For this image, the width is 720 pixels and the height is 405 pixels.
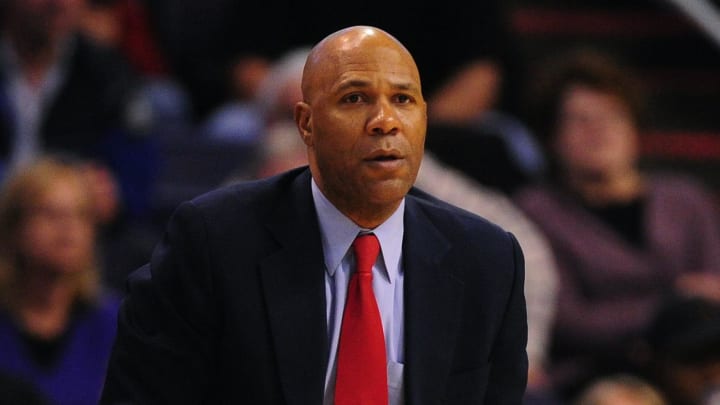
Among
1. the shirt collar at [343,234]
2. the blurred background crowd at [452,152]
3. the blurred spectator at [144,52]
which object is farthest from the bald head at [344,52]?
the blurred spectator at [144,52]

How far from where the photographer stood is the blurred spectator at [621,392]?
379 centimetres

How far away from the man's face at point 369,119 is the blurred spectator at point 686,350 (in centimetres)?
221

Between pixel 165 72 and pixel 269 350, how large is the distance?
3.99 metres

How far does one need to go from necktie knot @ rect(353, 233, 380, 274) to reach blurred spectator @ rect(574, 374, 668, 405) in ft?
7.26

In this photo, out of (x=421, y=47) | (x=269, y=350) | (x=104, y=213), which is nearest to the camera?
(x=269, y=350)

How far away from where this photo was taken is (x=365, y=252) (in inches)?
66.6

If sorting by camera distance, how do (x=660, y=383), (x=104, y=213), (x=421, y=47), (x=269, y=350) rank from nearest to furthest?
(x=269, y=350) < (x=660, y=383) < (x=104, y=213) < (x=421, y=47)

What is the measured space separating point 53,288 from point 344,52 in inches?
95.0

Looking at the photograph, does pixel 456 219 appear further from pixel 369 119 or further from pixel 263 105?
pixel 263 105

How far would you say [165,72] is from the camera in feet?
18.2

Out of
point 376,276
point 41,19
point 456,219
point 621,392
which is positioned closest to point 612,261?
point 621,392

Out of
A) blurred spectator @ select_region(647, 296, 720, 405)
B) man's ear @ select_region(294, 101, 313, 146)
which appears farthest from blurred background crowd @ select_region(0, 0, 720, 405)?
man's ear @ select_region(294, 101, 313, 146)

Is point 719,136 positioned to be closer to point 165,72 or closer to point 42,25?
point 165,72

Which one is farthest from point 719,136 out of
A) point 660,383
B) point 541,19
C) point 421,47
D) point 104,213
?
point 104,213
